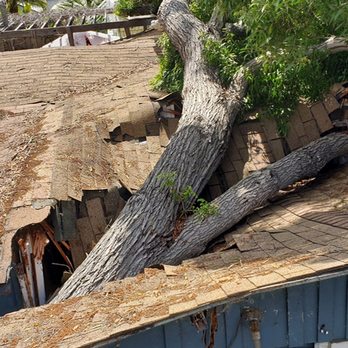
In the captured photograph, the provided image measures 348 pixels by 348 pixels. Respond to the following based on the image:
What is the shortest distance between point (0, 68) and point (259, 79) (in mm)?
6533

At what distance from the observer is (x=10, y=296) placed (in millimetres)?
4848

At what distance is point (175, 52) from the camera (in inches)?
376

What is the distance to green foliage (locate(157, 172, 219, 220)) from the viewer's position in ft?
18.7

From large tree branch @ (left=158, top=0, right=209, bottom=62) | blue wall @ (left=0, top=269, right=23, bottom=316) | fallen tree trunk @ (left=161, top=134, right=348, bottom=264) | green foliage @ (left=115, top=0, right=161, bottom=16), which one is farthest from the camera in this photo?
green foliage @ (left=115, top=0, right=161, bottom=16)

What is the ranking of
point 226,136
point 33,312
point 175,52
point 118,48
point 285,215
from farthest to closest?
1. point 118,48
2. point 175,52
3. point 226,136
4. point 285,215
5. point 33,312

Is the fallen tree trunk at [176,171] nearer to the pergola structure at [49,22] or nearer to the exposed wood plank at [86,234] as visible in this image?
the exposed wood plank at [86,234]

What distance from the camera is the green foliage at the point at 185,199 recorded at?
5688mm

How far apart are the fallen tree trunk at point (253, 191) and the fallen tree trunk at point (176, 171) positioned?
0.21 m

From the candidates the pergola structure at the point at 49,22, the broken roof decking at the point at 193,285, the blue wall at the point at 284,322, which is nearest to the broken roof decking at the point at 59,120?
the broken roof decking at the point at 193,285

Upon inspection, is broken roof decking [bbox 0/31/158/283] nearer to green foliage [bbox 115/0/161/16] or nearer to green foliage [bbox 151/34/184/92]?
green foliage [bbox 151/34/184/92]

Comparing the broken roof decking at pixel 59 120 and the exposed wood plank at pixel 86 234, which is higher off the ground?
the broken roof decking at pixel 59 120

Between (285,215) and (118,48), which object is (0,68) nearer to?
(118,48)

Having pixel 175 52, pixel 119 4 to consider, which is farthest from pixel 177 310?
pixel 119 4

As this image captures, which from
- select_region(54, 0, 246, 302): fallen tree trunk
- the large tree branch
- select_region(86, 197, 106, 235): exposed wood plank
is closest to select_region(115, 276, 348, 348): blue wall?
select_region(54, 0, 246, 302): fallen tree trunk
